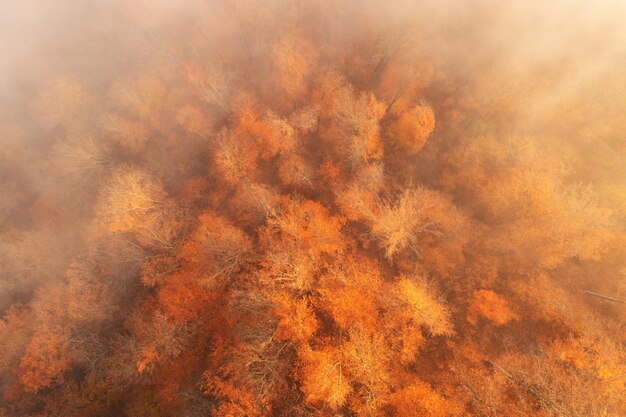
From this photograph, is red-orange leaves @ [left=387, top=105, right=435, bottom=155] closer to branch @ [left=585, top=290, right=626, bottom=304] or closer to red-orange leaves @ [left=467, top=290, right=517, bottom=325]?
red-orange leaves @ [left=467, top=290, right=517, bottom=325]

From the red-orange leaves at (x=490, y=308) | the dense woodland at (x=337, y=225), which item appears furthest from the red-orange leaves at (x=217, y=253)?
the red-orange leaves at (x=490, y=308)

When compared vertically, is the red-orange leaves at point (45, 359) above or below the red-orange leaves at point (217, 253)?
below

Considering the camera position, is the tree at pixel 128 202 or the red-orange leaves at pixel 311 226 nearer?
the red-orange leaves at pixel 311 226

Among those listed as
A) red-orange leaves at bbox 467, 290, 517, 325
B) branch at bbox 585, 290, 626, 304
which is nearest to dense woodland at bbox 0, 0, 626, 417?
red-orange leaves at bbox 467, 290, 517, 325

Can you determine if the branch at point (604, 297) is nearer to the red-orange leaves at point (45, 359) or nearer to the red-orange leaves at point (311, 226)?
the red-orange leaves at point (311, 226)

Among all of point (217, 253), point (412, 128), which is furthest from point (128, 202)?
point (412, 128)

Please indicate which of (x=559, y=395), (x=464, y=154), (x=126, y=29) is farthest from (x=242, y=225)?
(x=126, y=29)

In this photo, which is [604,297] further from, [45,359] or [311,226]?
[45,359]

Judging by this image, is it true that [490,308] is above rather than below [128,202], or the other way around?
below
